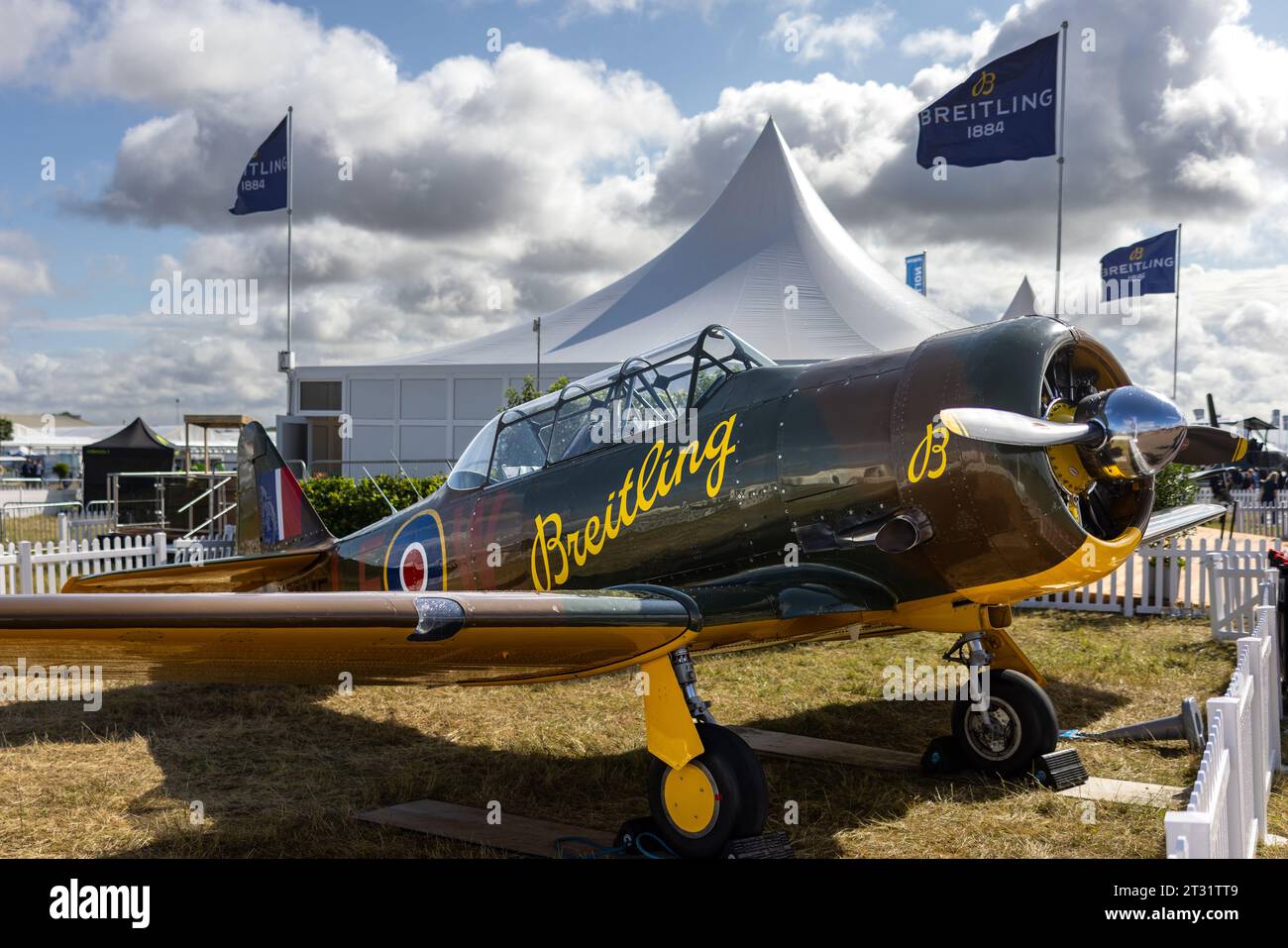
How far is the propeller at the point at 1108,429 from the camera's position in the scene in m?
3.99

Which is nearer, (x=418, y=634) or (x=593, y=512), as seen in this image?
(x=418, y=634)

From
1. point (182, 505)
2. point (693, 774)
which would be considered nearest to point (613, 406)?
point (693, 774)

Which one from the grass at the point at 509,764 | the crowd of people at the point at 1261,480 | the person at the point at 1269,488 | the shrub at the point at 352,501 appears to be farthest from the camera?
the crowd of people at the point at 1261,480

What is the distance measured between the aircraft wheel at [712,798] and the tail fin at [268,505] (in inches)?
175

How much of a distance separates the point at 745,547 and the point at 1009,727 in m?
2.05

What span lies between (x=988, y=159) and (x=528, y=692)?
40.5 ft

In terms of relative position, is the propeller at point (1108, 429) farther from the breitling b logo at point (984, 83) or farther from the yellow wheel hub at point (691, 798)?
the breitling b logo at point (984, 83)

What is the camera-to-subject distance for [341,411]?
84.6ft

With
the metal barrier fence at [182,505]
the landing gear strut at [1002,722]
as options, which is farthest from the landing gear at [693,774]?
the metal barrier fence at [182,505]

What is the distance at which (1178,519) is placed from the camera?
7.26 m

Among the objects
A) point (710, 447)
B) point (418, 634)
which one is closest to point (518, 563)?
point (710, 447)

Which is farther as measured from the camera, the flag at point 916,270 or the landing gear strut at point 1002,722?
the flag at point 916,270

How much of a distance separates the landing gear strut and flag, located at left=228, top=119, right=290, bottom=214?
2112 cm
